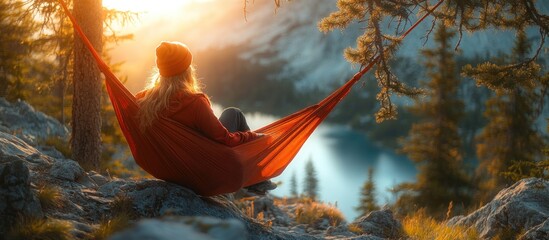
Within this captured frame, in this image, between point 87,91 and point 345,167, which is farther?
point 345,167

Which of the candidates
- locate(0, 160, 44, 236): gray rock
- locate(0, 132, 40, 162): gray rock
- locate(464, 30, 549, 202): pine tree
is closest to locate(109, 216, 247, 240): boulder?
locate(0, 160, 44, 236): gray rock

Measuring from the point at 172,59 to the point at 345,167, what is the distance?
56847 millimetres

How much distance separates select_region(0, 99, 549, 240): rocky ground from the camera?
2.11m

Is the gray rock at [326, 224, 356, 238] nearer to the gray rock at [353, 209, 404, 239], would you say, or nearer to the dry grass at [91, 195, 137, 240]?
the gray rock at [353, 209, 404, 239]

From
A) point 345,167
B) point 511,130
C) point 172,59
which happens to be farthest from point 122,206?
point 345,167

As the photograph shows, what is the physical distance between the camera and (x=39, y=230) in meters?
2.77

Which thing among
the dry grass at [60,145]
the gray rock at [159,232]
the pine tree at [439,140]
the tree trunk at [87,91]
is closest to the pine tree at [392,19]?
the tree trunk at [87,91]

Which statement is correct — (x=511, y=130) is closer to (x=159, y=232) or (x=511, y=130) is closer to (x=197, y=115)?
(x=197, y=115)

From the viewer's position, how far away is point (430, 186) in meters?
18.2

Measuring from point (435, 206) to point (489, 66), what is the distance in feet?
45.6

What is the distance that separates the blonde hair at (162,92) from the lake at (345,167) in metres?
34.0

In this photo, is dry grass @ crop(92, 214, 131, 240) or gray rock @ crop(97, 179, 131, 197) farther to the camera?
gray rock @ crop(97, 179, 131, 197)

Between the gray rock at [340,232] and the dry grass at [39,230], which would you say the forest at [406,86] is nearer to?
the gray rock at [340,232]

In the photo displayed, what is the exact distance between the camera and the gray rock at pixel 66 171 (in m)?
4.21
